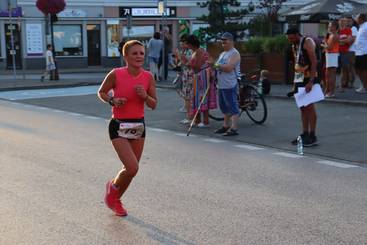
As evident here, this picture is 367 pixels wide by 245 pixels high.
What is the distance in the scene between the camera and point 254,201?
20.5ft

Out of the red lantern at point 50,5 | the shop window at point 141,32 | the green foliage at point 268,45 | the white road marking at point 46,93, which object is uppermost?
the red lantern at point 50,5

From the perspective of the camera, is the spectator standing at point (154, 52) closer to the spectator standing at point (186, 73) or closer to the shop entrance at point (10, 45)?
the spectator standing at point (186, 73)

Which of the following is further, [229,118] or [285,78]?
[285,78]

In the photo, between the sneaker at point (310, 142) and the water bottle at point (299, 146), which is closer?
the water bottle at point (299, 146)

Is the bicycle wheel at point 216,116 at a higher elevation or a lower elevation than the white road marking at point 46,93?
higher

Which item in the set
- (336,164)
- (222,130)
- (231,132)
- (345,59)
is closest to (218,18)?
(345,59)

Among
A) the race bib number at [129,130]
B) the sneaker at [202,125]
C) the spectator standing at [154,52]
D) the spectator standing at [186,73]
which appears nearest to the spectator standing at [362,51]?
the spectator standing at [186,73]

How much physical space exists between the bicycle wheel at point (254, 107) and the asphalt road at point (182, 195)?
68.2 inches

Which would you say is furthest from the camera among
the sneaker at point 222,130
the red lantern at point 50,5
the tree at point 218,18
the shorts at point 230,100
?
the tree at point 218,18

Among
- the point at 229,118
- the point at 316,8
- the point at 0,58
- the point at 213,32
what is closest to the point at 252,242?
the point at 229,118

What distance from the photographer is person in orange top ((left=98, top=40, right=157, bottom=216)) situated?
5582 mm

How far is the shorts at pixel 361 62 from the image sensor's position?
46.3 feet

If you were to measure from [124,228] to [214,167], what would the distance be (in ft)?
9.39

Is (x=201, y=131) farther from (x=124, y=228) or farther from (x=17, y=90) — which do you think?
(x=17, y=90)
